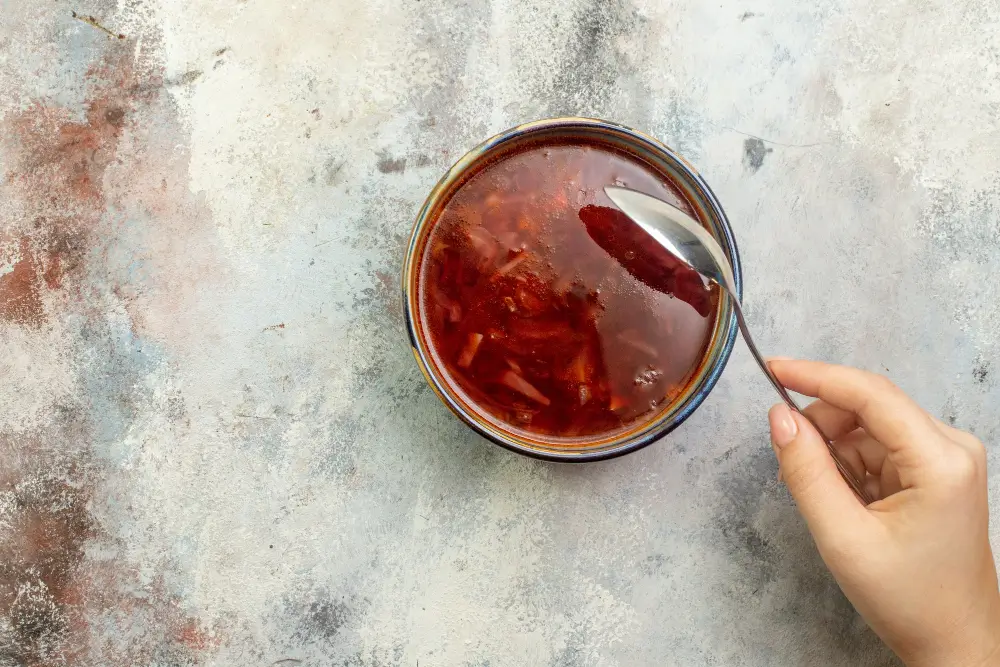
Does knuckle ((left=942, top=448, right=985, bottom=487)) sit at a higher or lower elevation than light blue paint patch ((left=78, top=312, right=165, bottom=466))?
higher

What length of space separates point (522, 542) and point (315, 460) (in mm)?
507

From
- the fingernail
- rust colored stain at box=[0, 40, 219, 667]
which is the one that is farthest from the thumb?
rust colored stain at box=[0, 40, 219, 667]

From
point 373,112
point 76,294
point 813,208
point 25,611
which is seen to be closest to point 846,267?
point 813,208

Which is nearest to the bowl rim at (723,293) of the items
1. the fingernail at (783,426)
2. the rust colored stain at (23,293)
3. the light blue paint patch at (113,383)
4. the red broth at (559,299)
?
the red broth at (559,299)

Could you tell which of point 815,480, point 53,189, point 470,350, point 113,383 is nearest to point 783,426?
point 815,480

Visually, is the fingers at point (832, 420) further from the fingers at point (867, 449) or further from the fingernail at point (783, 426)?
the fingernail at point (783, 426)

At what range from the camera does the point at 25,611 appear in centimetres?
170

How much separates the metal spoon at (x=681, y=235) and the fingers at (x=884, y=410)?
17 centimetres

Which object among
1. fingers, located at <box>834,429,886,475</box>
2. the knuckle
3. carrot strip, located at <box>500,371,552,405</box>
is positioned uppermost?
the knuckle

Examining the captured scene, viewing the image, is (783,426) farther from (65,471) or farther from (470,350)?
(65,471)

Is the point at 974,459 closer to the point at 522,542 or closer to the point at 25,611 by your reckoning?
the point at 522,542

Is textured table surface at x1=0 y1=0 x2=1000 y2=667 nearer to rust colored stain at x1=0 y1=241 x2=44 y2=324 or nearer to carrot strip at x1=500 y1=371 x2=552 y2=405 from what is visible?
rust colored stain at x1=0 y1=241 x2=44 y2=324

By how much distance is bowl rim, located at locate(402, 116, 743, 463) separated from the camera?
54.4 inches

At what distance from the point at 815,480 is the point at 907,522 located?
18cm
